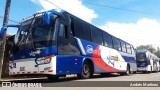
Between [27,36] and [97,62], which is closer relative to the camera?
[27,36]

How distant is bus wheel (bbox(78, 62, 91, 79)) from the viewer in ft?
43.5

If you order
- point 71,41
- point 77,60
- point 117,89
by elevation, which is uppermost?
point 71,41

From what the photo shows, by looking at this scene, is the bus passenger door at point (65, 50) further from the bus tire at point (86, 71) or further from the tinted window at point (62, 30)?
the bus tire at point (86, 71)

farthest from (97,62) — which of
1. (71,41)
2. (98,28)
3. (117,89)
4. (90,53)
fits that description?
(117,89)

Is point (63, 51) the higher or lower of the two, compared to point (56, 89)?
higher

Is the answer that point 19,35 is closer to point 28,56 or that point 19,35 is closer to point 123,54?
point 28,56

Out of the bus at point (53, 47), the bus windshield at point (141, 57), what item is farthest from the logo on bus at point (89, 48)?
the bus windshield at point (141, 57)

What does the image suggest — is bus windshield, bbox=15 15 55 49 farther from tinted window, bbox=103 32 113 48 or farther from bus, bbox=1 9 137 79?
tinted window, bbox=103 32 113 48

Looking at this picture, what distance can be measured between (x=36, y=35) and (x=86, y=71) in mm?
3882

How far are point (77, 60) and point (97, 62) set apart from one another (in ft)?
9.95

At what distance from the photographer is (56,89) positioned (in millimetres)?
8016

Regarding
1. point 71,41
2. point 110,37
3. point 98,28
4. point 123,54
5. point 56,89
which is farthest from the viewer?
point 123,54

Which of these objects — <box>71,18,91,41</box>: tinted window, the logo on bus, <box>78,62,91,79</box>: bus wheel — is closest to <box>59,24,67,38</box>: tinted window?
<box>71,18,91,41</box>: tinted window

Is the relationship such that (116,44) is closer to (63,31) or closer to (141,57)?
(63,31)
